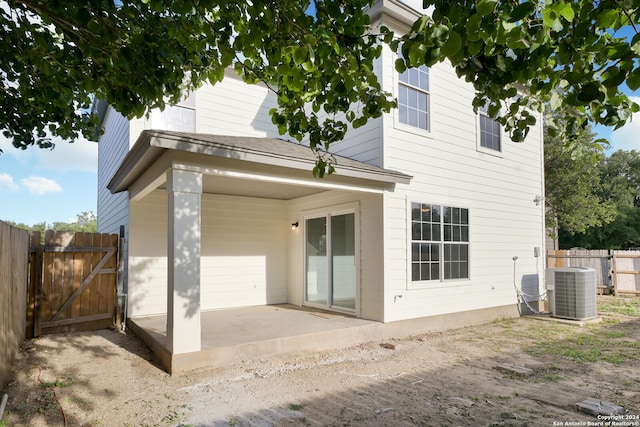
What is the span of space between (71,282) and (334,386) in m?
5.09

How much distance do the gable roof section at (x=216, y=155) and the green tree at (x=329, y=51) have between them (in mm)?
766

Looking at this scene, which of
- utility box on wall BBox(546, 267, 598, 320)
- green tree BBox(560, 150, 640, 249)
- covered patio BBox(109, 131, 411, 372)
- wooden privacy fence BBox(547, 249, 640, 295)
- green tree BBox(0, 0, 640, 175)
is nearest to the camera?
green tree BBox(0, 0, 640, 175)

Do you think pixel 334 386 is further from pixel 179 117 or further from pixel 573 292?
Result: pixel 573 292

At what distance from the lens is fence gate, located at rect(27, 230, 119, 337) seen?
637 centimetres

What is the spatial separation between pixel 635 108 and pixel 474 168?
6.42 metres

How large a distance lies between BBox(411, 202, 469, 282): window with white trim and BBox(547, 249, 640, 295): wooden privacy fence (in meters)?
7.95

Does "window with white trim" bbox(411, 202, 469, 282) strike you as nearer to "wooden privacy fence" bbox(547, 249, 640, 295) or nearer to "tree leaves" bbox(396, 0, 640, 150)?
"tree leaves" bbox(396, 0, 640, 150)

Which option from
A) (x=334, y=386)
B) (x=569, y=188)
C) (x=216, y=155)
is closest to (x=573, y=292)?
(x=334, y=386)

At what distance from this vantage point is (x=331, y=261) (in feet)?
25.5

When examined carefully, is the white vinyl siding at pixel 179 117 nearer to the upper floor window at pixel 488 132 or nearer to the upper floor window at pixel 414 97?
the upper floor window at pixel 414 97

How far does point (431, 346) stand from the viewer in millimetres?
6379

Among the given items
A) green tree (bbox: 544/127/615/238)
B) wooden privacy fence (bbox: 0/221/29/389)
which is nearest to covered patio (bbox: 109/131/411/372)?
wooden privacy fence (bbox: 0/221/29/389)

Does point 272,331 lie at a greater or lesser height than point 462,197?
lesser

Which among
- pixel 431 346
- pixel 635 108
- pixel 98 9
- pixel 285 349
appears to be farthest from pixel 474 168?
pixel 98 9
